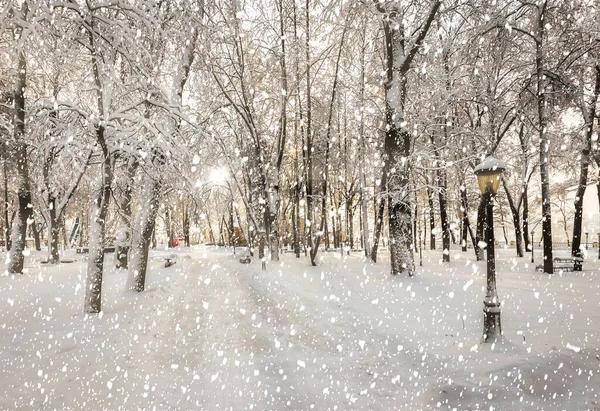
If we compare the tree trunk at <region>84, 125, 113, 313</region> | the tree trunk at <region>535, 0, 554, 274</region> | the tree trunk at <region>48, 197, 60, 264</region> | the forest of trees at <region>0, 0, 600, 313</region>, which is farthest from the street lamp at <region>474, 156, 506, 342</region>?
the tree trunk at <region>48, 197, 60, 264</region>

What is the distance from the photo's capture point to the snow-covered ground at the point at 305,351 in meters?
4.50

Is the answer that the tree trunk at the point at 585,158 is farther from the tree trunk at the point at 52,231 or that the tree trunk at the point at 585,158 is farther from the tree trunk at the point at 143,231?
the tree trunk at the point at 52,231

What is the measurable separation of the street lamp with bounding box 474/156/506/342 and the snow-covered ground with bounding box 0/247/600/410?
30 cm

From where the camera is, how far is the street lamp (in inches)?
243

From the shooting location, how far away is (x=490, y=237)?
6418 mm

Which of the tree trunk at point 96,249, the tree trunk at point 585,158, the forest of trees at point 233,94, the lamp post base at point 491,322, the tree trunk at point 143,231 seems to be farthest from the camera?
the tree trunk at point 585,158

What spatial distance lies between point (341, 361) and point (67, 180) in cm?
822

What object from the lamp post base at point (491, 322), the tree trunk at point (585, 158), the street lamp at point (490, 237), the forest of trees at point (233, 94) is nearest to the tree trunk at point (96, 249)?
the forest of trees at point (233, 94)

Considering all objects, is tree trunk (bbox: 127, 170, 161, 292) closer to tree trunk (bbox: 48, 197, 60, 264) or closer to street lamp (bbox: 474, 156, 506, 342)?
street lamp (bbox: 474, 156, 506, 342)

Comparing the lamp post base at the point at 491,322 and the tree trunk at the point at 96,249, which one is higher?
the tree trunk at the point at 96,249

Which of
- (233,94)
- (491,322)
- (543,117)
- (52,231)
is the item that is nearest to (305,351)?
(491,322)

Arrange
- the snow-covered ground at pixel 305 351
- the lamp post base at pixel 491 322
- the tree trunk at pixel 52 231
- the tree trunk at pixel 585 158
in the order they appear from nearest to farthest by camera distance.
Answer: the snow-covered ground at pixel 305 351 → the lamp post base at pixel 491 322 → the tree trunk at pixel 585 158 → the tree trunk at pixel 52 231

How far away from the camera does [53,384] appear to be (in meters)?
4.85

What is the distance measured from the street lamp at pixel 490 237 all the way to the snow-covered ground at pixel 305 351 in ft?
0.98
